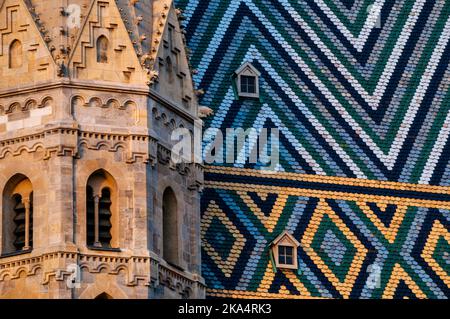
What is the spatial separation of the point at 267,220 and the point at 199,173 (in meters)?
1.33

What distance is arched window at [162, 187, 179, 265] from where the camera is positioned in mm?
38688

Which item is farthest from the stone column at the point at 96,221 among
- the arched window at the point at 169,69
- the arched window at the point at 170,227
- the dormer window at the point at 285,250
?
the dormer window at the point at 285,250

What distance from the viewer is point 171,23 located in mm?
39688

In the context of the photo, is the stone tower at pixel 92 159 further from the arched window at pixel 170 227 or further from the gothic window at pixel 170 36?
the gothic window at pixel 170 36

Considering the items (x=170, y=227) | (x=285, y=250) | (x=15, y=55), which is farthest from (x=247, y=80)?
(x=15, y=55)

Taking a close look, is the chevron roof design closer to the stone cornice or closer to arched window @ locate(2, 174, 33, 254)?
the stone cornice

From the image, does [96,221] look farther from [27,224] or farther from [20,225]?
[20,225]

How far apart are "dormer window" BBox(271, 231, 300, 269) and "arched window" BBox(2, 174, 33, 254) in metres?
3.48

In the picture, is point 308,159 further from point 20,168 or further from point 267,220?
point 20,168

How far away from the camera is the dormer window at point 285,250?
40.0 metres
